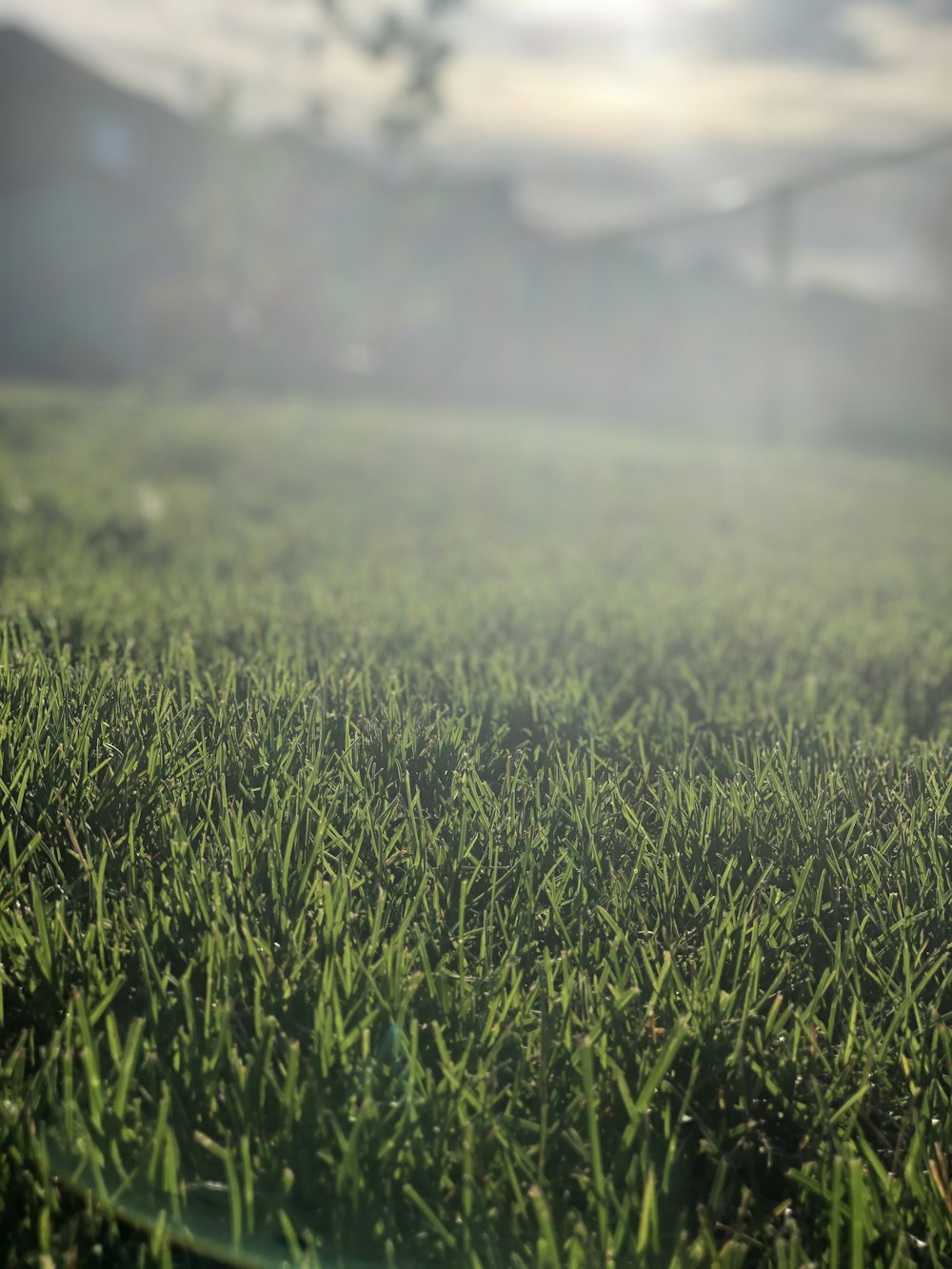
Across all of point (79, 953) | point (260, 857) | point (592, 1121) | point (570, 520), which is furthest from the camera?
point (570, 520)

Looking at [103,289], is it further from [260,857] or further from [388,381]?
[260,857]

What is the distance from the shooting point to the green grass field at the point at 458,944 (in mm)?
1110

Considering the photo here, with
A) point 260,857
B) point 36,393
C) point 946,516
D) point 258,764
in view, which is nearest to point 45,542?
point 258,764

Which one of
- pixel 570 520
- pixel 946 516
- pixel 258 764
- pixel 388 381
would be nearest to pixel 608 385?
pixel 388 381

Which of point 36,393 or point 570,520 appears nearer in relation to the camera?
point 570,520

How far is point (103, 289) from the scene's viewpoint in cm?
3222

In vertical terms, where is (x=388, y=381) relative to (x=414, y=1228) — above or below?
above

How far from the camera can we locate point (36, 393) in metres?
12.6

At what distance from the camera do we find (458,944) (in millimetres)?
1464

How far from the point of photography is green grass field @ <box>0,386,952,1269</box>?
1110 millimetres

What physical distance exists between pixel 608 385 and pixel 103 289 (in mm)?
15105

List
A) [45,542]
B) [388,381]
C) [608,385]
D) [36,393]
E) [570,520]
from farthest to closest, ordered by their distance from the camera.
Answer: [608,385]
[388,381]
[36,393]
[570,520]
[45,542]

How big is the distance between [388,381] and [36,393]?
42.6ft

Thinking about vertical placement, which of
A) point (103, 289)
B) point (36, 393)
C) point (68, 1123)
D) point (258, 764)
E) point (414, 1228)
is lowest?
point (414, 1228)
